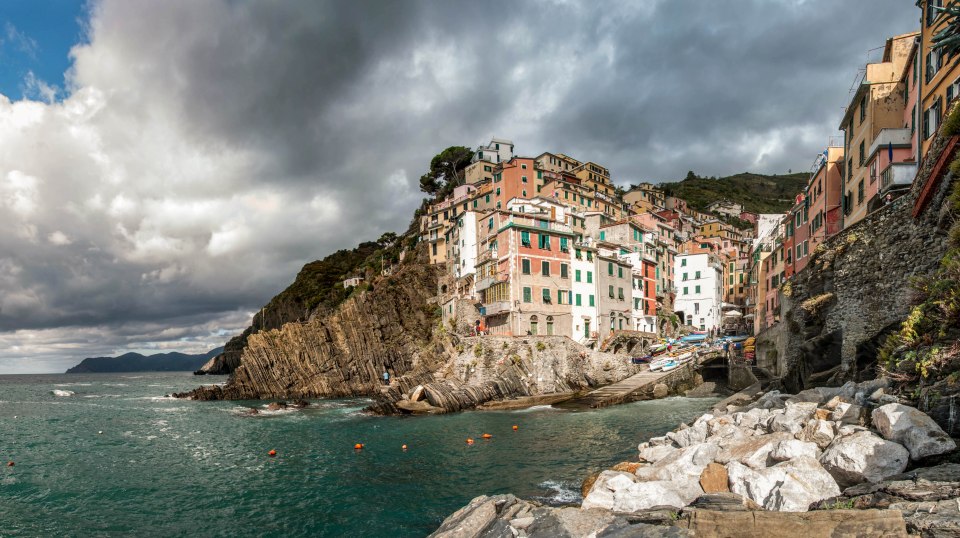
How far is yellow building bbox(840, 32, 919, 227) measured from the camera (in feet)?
110

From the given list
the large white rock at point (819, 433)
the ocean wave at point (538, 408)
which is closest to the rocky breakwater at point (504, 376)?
the ocean wave at point (538, 408)

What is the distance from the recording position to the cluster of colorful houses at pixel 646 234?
31.8 m

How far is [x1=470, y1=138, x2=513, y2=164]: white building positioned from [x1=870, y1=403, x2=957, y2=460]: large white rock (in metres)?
98.9

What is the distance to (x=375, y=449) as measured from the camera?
100ft

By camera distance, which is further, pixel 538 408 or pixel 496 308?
pixel 496 308

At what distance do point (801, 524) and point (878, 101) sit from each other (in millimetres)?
35142

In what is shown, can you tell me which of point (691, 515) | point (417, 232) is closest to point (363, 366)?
point (417, 232)

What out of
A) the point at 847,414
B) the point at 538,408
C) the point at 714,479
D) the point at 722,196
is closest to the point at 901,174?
the point at 847,414

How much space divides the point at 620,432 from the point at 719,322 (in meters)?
62.1

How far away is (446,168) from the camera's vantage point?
117250mm

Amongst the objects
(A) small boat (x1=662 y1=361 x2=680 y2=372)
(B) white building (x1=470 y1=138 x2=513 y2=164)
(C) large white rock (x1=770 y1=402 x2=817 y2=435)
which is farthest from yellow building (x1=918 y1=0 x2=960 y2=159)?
(B) white building (x1=470 y1=138 x2=513 y2=164)

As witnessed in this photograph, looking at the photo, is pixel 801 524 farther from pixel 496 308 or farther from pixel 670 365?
pixel 496 308

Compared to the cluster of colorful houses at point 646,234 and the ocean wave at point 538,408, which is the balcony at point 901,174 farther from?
the ocean wave at point 538,408

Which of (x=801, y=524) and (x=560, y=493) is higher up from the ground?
(x=801, y=524)
